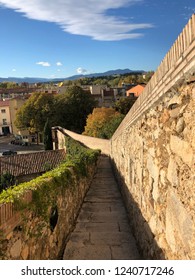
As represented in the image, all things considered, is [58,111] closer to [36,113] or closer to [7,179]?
[36,113]

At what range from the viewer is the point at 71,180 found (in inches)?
250

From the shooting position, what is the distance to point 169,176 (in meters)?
3.01

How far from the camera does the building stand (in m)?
57.9

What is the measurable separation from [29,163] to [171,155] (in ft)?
63.7

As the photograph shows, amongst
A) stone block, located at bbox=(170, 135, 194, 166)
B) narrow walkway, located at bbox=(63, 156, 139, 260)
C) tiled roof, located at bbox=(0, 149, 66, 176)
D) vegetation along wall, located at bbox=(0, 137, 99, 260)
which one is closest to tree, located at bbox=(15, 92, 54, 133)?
tiled roof, located at bbox=(0, 149, 66, 176)

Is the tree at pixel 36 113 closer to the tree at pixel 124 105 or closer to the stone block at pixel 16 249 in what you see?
the tree at pixel 124 105

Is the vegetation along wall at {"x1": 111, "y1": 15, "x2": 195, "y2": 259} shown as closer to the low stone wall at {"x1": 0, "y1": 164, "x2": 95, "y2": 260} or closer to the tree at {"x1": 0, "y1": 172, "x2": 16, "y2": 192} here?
the low stone wall at {"x1": 0, "y1": 164, "x2": 95, "y2": 260}

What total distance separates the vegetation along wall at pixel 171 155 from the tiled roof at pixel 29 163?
17161 mm

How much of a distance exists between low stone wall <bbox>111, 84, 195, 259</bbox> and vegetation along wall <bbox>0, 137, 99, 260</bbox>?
1.38m

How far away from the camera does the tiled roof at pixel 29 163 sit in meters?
20.6

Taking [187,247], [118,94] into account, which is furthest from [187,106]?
[118,94]

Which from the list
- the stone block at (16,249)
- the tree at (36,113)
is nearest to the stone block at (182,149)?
the stone block at (16,249)

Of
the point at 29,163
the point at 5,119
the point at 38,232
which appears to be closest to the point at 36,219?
the point at 38,232
